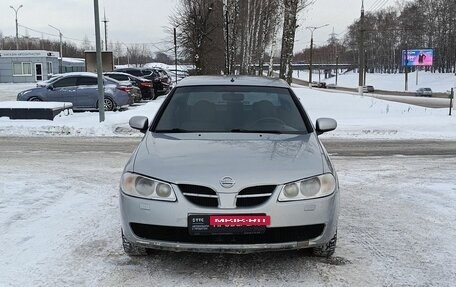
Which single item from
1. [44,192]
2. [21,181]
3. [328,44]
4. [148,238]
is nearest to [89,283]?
[148,238]

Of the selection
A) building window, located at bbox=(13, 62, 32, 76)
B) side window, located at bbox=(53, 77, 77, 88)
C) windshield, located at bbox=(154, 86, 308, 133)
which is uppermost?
building window, located at bbox=(13, 62, 32, 76)

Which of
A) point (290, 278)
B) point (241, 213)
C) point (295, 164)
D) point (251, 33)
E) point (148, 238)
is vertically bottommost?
point (290, 278)

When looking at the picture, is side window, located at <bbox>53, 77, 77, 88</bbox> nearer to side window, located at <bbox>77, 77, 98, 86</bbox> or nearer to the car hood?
side window, located at <bbox>77, 77, 98, 86</bbox>

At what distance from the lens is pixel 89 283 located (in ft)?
12.6

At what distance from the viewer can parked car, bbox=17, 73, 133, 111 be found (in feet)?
64.4

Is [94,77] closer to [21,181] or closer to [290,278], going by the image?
[21,181]

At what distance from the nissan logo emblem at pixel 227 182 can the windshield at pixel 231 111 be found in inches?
48.2

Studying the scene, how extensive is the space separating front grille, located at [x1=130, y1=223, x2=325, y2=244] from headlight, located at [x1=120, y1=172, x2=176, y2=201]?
232 mm

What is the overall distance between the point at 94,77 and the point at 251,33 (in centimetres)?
1621

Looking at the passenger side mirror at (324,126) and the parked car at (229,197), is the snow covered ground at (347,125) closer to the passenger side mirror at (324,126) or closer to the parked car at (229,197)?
the passenger side mirror at (324,126)

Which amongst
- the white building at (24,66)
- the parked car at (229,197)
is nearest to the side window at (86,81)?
the parked car at (229,197)

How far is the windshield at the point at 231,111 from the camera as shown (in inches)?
197

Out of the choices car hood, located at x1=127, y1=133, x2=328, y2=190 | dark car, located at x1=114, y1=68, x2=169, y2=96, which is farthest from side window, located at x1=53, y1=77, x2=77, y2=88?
A: car hood, located at x1=127, y1=133, x2=328, y2=190

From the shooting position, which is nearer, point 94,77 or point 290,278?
point 290,278
